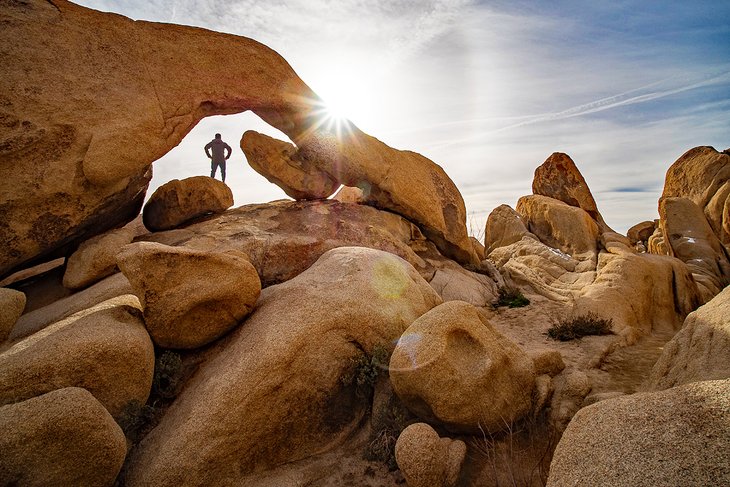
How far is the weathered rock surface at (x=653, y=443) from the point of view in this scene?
2480 mm

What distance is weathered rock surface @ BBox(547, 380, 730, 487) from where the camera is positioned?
248cm

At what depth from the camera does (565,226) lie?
1833cm

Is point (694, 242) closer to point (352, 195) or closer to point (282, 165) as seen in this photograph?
point (352, 195)

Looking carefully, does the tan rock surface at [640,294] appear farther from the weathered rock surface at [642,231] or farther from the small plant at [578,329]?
the weathered rock surface at [642,231]

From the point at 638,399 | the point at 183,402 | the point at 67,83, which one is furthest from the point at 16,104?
the point at 638,399

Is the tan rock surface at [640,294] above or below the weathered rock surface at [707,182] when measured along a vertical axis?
below

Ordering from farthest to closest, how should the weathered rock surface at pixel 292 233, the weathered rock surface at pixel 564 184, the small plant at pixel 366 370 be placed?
the weathered rock surface at pixel 564 184
the weathered rock surface at pixel 292 233
the small plant at pixel 366 370

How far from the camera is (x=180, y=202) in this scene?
11914 mm

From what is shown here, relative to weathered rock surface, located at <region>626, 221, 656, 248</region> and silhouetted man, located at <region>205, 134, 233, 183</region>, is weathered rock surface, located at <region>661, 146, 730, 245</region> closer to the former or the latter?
weathered rock surface, located at <region>626, 221, 656, 248</region>

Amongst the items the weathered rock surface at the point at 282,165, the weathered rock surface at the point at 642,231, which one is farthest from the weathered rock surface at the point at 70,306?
the weathered rock surface at the point at 642,231

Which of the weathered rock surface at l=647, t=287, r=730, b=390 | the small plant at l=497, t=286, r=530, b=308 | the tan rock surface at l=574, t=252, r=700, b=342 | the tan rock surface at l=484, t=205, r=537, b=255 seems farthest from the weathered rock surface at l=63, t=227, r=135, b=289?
the tan rock surface at l=484, t=205, r=537, b=255

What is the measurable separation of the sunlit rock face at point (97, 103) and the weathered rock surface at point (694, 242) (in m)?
20.1

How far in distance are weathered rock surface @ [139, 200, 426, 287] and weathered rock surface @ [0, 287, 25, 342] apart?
3422 millimetres

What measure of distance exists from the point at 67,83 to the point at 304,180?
277 inches
